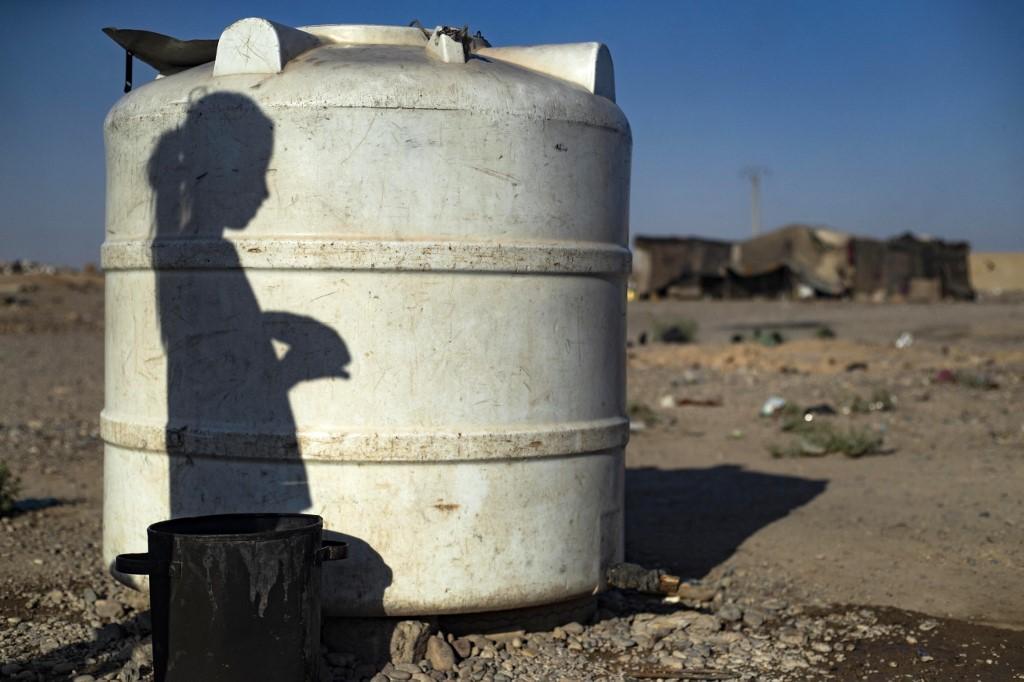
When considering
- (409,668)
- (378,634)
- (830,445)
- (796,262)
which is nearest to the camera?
(409,668)

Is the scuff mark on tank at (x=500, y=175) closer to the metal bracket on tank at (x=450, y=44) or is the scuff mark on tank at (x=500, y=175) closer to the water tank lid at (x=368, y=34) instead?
the metal bracket on tank at (x=450, y=44)

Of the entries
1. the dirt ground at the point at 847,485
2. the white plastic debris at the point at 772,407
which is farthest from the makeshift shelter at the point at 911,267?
the white plastic debris at the point at 772,407

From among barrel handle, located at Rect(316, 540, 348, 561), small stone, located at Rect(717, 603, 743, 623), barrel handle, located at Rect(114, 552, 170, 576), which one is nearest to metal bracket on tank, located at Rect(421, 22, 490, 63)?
barrel handle, located at Rect(316, 540, 348, 561)

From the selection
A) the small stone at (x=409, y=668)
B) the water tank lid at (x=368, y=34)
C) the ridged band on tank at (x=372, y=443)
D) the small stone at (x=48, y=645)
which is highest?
the water tank lid at (x=368, y=34)

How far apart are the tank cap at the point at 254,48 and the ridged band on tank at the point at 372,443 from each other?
1.31 meters

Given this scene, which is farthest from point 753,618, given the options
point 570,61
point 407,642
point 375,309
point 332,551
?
point 570,61

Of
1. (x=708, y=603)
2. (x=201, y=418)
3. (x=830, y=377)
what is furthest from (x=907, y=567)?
(x=830, y=377)

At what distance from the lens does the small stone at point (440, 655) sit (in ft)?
13.5

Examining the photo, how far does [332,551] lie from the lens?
3.71 m

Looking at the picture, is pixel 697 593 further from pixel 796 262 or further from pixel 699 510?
pixel 796 262

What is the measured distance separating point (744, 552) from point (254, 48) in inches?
143

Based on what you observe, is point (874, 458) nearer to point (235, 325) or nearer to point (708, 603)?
point (708, 603)

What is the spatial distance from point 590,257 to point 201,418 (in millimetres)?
1538

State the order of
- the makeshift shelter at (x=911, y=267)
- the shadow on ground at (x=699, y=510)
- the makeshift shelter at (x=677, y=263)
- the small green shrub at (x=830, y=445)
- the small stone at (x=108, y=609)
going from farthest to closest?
the makeshift shelter at (x=911, y=267) → the makeshift shelter at (x=677, y=263) → the small green shrub at (x=830, y=445) → the shadow on ground at (x=699, y=510) → the small stone at (x=108, y=609)
